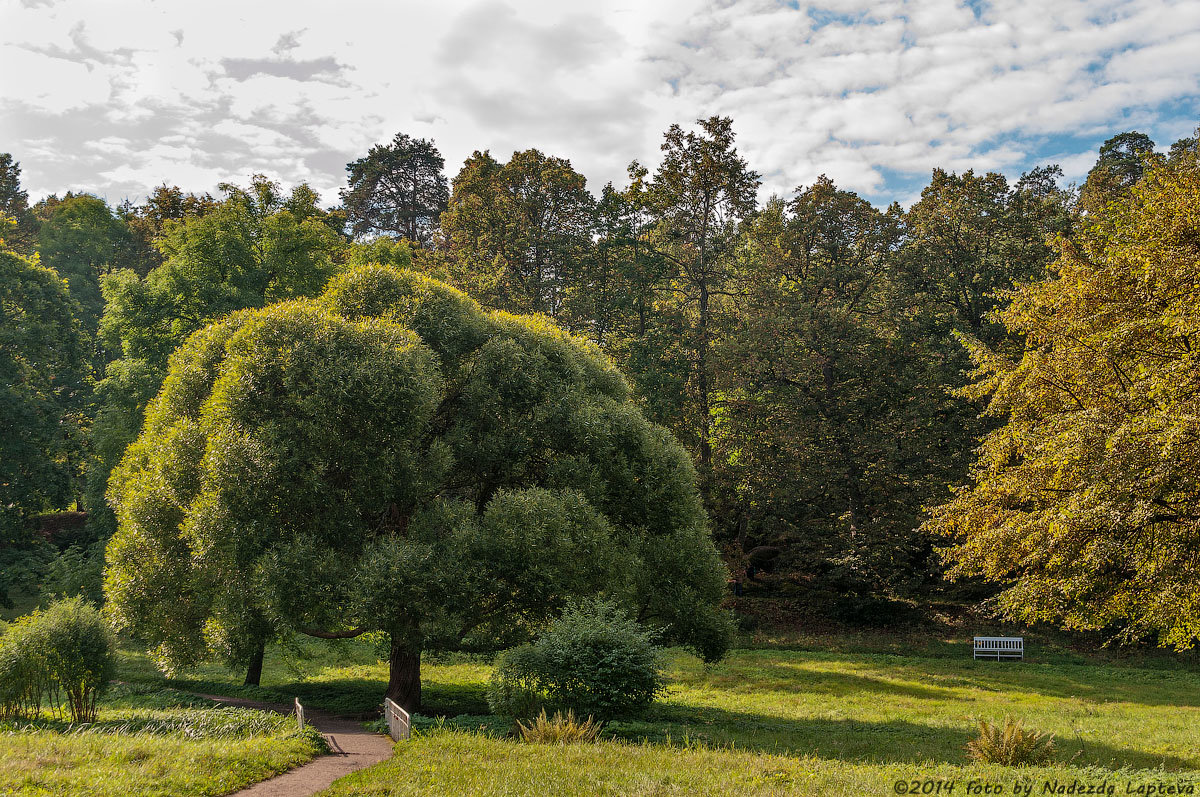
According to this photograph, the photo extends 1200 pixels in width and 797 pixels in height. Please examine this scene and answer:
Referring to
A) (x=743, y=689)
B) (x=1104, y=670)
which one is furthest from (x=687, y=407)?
(x=1104, y=670)

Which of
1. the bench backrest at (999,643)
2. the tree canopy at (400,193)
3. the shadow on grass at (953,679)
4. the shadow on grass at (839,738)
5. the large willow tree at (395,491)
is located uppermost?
the tree canopy at (400,193)

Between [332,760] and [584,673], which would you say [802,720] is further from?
[332,760]

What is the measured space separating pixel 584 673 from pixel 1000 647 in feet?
83.3

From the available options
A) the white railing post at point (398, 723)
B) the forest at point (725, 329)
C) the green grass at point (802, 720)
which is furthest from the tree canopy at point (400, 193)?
the white railing post at point (398, 723)

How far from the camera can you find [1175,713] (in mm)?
22359

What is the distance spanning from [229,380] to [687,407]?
28.5 metres

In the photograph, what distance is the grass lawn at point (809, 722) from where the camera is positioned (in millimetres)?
10523

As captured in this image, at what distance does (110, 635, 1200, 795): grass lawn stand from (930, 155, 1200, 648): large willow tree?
3656 millimetres

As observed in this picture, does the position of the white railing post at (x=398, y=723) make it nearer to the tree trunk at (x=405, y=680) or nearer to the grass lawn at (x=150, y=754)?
the grass lawn at (x=150, y=754)

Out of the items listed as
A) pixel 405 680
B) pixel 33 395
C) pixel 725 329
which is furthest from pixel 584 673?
pixel 33 395

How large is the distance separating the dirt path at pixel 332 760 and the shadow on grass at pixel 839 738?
507cm

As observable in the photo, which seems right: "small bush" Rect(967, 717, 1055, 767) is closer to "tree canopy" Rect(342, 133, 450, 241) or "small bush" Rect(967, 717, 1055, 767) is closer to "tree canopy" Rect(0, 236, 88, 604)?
"tree canopy" Rect(0, 236, 88, 604)

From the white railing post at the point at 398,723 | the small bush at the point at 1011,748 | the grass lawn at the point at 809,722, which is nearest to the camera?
the grass lawn at the point at 809,722

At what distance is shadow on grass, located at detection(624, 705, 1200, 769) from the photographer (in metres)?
15.1
